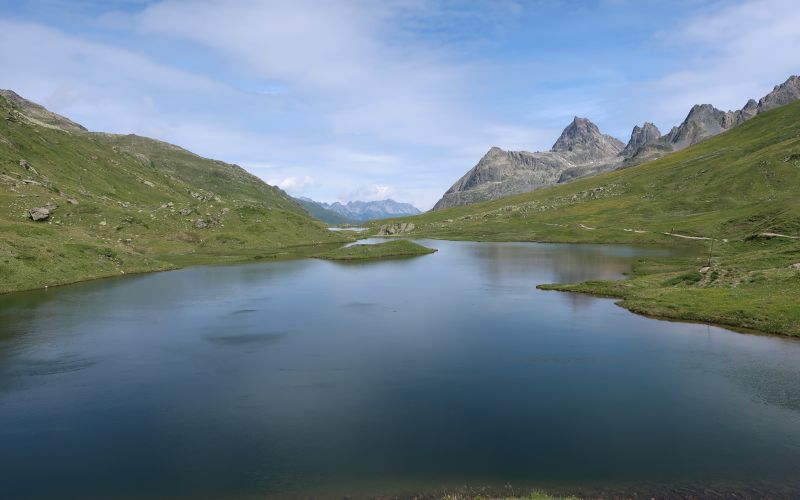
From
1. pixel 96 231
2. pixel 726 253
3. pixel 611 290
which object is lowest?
pixel 611 290

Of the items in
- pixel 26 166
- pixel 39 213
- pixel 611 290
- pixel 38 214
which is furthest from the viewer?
pixel 26 166

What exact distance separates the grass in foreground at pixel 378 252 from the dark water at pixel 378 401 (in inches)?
2668

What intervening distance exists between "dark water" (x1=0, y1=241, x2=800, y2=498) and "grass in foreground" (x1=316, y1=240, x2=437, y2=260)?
222ft

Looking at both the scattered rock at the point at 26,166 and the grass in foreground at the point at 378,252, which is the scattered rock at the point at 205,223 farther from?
the scattered rock at the point at 26,166

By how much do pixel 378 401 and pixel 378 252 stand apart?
10797 centimetres

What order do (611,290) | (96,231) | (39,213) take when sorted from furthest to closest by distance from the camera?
(96,231) < (39,213) < (611,290)

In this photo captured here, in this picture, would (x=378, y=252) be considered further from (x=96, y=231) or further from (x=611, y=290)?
(x=611, y=290)

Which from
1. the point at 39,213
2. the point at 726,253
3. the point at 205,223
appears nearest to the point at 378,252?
the point at 205,223

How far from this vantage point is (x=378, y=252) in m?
141

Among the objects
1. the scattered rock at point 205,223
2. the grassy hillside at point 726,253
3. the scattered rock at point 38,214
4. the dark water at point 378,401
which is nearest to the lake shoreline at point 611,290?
the grassy hillside at point 726,253

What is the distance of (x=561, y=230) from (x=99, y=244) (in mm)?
168487

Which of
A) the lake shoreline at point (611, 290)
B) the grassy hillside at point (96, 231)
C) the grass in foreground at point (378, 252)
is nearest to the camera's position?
the lake shoreline at point (611, 290)

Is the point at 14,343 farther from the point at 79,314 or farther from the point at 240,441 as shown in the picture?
the point at 240,441

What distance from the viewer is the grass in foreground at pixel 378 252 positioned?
134 m
